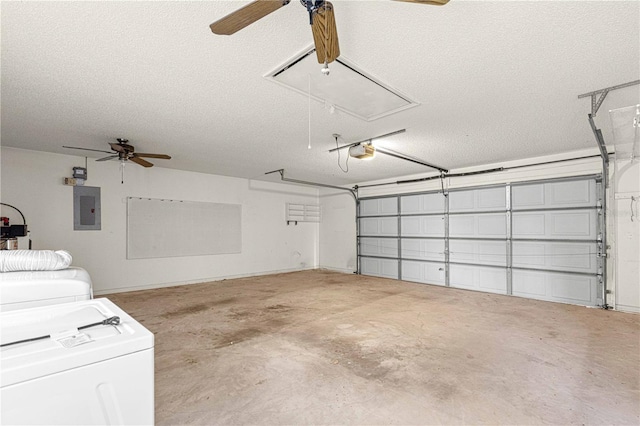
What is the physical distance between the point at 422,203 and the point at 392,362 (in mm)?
4708

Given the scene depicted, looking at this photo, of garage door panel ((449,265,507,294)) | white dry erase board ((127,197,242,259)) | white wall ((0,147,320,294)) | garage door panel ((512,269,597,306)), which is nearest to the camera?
garage door panel ((512,269,597,306))

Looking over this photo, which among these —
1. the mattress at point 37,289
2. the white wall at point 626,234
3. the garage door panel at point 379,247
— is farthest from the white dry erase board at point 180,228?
the white wall at point 626,234

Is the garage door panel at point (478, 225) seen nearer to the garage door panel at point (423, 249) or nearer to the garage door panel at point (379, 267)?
the garage door panel at point (423, 249)

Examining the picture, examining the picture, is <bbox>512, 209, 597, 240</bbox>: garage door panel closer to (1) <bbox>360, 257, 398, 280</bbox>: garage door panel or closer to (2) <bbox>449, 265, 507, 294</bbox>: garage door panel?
(2) <bbox>449, 265, 507, 294</bbox>: garage door panel

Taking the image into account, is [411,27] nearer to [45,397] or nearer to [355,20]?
[355,20]

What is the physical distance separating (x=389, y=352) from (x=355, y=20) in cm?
278

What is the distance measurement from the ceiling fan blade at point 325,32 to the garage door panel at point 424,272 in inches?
226

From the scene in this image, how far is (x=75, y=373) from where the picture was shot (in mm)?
905

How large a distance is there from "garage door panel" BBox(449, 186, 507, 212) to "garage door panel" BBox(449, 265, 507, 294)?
118cm

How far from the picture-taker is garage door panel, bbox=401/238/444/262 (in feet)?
21.2

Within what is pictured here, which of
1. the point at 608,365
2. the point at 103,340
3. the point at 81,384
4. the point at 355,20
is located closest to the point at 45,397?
the point at 81,384

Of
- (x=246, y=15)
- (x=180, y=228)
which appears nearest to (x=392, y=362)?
(x=246, y=15)

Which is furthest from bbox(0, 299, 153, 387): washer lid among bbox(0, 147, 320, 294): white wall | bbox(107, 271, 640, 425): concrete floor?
bbox(0, 147, 320, 294): white wall

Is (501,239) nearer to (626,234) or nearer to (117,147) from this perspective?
(626,234)
